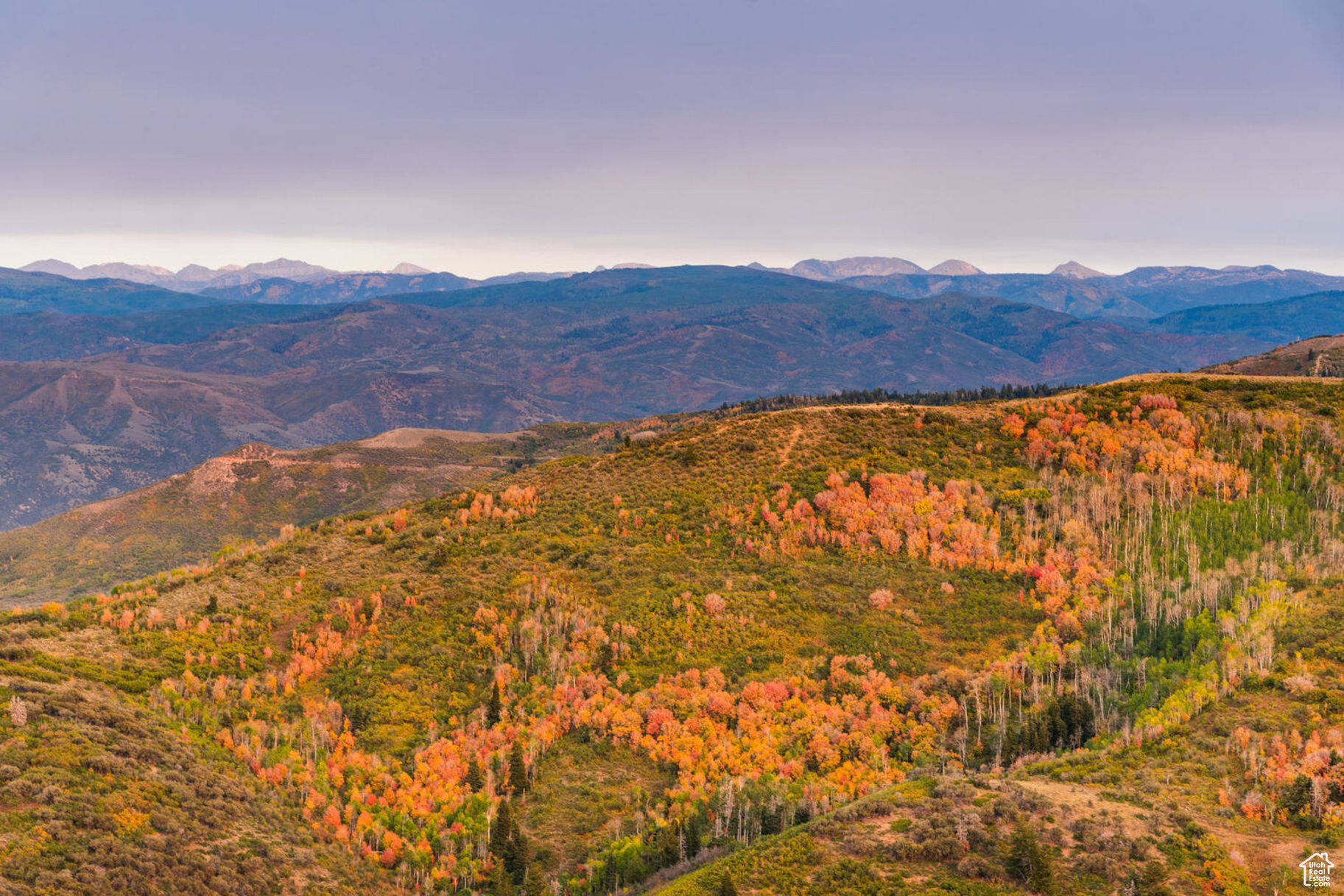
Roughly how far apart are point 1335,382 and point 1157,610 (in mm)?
75573

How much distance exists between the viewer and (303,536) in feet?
392

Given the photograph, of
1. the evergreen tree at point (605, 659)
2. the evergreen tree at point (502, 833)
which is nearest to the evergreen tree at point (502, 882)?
the evergreen tree at point (502, 833)

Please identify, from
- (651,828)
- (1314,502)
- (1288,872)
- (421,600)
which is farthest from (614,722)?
(1314,502)

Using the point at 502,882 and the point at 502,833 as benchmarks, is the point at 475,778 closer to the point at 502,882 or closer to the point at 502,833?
the point at 502,833

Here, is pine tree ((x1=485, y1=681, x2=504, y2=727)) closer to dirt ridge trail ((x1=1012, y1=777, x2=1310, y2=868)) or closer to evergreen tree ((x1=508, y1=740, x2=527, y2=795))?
evergreen tree ((x1=508, y1=740, x2=527, y2=795))

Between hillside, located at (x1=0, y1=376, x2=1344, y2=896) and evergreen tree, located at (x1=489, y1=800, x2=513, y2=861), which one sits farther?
evergreen tree, located at (x1=489, y1=800, x2=513, y2=861)

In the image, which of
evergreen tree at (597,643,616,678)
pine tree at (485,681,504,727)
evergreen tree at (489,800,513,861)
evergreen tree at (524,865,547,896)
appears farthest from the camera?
evergreen tree at (597,643,616,678)

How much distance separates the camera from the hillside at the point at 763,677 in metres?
52.0

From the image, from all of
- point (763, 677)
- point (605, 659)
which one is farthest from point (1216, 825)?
point (605, 659)

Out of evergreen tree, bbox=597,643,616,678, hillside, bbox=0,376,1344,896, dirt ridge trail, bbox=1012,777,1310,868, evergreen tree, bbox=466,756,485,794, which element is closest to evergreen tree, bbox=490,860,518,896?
hillside, bbox=0,376,1344,896

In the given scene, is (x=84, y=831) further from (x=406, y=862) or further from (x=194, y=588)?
(x=194, y=588)

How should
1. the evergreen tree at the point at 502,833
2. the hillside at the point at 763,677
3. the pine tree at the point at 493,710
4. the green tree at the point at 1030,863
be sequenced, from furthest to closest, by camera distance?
the pine tree at the point at 493,710 → the evergreen tree at the point at 502,833 → the hillside at the point at 763,677 → the green tree at the point at 1030,863

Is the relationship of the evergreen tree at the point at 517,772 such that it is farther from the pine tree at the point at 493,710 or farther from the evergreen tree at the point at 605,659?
the evergreen tree at the point at 605,659

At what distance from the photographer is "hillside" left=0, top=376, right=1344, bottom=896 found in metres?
52.0
